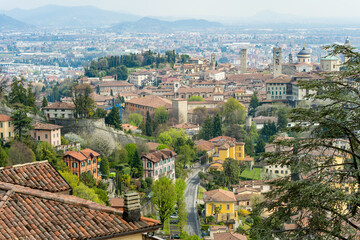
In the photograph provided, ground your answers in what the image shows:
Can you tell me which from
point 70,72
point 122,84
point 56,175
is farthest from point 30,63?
A: point 56,175

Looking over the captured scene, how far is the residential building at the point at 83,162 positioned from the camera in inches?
1141

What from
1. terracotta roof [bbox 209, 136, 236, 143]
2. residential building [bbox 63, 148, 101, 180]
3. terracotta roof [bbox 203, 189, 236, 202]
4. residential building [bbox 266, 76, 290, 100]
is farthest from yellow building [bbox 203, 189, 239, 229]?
residential building [bbox 266, 76, 290, 100]

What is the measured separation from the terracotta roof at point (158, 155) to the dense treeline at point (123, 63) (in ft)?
132

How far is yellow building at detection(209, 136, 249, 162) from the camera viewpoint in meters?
41.9

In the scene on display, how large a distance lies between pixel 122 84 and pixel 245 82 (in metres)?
15.1

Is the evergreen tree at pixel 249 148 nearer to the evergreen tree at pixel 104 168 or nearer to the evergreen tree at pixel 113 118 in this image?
the evergreen tree at pixel 113 118

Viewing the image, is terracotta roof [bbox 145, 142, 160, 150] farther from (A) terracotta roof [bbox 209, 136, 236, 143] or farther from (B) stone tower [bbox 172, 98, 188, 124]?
(B) stone tower [bbox 172, 98, 188, 124]

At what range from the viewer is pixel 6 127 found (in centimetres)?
2878

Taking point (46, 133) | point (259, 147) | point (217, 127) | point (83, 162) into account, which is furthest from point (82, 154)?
point (217, 127)

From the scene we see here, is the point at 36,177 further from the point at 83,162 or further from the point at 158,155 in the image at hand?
the point at 158,155

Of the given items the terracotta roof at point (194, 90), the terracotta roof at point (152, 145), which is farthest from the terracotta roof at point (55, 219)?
the terracotta roof at point (194, 90)

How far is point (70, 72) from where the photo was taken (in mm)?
134875

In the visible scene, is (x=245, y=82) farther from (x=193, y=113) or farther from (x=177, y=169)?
(x=177, y=169)

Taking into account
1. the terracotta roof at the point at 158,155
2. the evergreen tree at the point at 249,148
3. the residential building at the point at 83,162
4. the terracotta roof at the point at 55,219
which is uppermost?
the terracotta roof at the point at 55,219
